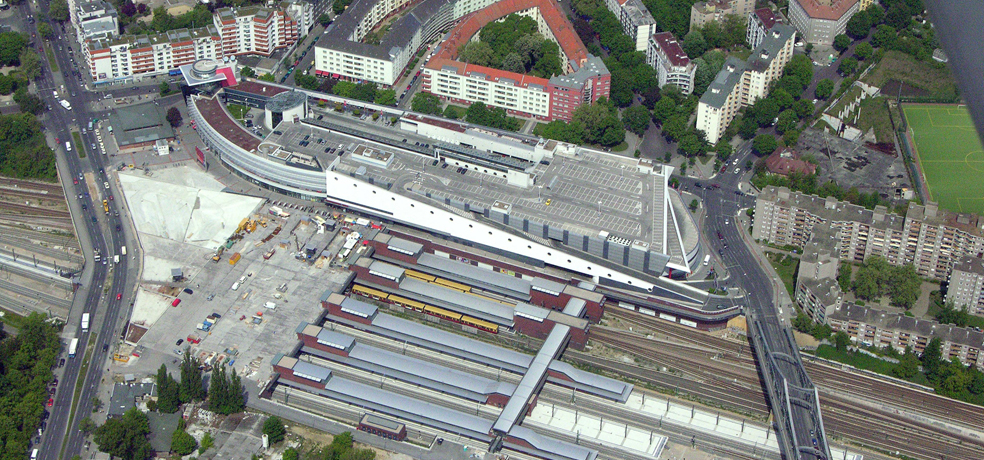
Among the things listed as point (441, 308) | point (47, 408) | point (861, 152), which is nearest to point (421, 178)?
point (441, 308)

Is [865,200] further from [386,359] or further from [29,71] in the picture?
[29,71]

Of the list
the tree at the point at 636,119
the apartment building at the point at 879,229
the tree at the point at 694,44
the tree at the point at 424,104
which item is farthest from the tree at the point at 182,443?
the tree at the point at 694,44

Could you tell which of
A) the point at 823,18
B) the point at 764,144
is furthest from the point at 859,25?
the point at 764,144

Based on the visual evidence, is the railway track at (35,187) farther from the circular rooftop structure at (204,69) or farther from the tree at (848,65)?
the tree at (848,65)

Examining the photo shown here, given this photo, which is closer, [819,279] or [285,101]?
[819,279]

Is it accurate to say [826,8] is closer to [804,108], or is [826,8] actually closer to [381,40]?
[804,108]

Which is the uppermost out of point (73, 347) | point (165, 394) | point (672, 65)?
point (672, 65)
